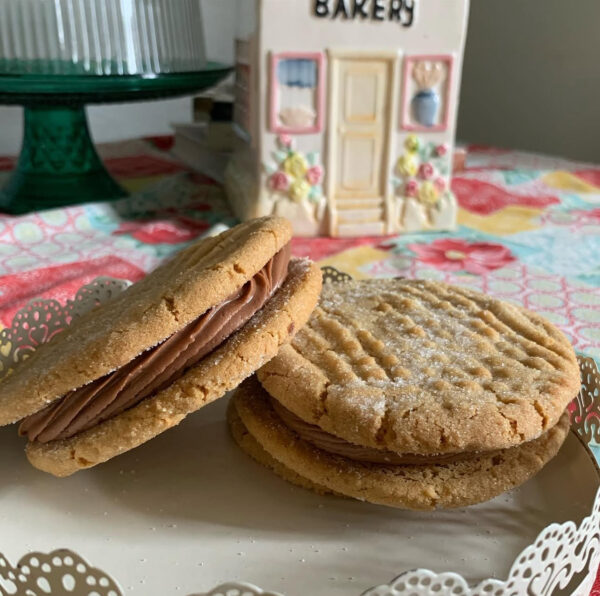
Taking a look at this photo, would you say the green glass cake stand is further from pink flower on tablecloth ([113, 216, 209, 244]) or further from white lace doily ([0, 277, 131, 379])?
white lace doily ([0, 277, 131, 379])

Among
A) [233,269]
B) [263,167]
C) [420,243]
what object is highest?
[233,269]

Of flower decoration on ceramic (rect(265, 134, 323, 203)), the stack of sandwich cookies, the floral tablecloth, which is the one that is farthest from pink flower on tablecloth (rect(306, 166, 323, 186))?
the stack of sandwich cookies

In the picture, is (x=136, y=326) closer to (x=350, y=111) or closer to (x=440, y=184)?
(x=350, y=111)

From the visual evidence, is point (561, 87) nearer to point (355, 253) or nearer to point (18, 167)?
point (355, 253)

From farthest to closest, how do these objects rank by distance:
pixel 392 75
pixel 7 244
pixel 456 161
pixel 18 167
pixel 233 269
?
pixel 456 161 < pixel 18 167 < pixel 392 75 < pixel 7 244 < pixel 233 269

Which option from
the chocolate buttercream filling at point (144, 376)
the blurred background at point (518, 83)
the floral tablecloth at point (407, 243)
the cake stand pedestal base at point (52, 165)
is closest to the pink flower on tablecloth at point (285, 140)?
the floral tablecloth at point (407, 243)

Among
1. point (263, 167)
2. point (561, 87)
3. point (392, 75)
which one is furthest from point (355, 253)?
point (561, 87)
